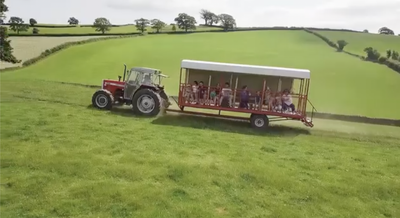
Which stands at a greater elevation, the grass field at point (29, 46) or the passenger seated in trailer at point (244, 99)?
the grass field at point (29, 46)

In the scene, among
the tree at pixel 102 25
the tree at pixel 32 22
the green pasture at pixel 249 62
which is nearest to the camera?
the green pasture at pixel 249 62

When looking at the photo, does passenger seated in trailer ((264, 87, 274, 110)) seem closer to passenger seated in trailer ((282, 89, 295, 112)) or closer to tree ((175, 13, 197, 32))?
passenger seated in trailer ((282, 89, 295, 112))

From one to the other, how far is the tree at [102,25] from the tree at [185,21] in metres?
10.5

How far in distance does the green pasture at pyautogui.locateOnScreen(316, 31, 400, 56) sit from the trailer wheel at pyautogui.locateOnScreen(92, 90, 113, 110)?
124ft

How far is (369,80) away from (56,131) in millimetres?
25131

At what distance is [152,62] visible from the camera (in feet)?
122

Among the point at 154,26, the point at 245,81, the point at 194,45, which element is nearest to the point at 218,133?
the point at 245,81

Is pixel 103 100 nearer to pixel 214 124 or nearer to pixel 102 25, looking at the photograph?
pixel 214 124

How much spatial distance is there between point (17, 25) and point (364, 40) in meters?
46.9

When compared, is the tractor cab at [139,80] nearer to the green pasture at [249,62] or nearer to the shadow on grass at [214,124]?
the shadow on grass at [214,124]

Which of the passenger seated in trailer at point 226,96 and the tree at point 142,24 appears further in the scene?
the tree at point 142,24

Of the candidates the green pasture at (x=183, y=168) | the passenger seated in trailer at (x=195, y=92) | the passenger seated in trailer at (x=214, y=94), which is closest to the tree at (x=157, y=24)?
the green pasture at (x=183, y=168)

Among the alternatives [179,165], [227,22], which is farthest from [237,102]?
[227,22]

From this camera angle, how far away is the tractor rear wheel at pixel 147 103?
696 inches
